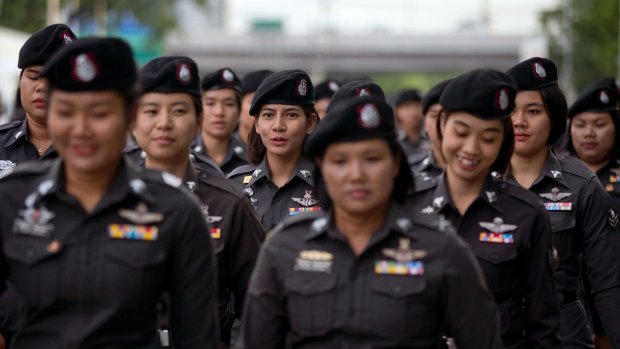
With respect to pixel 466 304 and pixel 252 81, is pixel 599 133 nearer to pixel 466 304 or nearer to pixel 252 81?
pixel 252 81

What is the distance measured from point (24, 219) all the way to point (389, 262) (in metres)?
1.46

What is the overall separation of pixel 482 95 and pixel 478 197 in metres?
0.55

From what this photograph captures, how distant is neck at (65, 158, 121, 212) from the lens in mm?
4918

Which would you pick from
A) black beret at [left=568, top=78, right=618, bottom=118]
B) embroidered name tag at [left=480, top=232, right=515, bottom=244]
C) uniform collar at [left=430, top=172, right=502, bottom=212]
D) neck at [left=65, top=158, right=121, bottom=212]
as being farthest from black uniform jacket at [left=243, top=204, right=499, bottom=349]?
black beret at [left=568, top=78, right=618, bottom=118]

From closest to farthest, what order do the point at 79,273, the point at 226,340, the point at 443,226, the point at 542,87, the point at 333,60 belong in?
the point at 79,273
the point at 443,226
the point at 226,340
the point at 542,87
the point at 333,60

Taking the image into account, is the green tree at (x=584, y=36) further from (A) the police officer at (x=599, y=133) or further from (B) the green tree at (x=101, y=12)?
(A) the police officer at (x=599, y=133)

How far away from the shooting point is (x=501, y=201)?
6406 millimetres

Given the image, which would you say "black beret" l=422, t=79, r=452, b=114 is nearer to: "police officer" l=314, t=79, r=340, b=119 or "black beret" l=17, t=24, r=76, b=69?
"police officer" l=314, t=79, r=340, b=119

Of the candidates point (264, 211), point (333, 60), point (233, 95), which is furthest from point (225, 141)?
point (333, 60)

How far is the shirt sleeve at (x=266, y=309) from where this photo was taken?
507 cm

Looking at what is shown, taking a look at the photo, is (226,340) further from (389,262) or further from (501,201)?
(389,262)

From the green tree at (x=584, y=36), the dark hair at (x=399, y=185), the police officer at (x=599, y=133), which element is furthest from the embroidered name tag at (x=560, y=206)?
the green tree at (x=584, y=36)

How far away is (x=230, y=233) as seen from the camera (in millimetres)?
6590

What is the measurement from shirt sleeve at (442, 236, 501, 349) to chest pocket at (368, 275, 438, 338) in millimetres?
112
